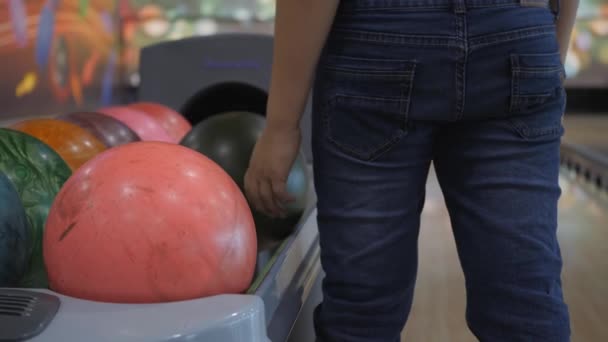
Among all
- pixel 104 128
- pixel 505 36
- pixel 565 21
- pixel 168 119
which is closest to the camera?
pixel 505 36

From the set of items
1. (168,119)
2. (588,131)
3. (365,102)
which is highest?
(365,102)

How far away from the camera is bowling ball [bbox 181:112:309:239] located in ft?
4.22

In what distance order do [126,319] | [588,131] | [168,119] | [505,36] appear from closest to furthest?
[126,319] → [505,36] → [168,119] → [588,131]

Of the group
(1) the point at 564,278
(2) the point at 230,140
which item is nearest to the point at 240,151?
(2) the point at 230,140

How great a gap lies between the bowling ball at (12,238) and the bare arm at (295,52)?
314mm

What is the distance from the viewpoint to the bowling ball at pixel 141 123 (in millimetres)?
1650

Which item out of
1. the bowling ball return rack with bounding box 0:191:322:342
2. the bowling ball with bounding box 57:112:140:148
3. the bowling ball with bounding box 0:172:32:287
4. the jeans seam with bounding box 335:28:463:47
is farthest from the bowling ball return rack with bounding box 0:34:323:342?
the bowling ball with bounding box 57:112:140:148

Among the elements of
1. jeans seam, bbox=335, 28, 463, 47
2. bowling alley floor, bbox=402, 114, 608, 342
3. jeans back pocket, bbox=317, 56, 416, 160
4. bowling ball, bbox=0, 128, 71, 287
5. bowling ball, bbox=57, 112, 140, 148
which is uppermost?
jeans seam, bbox=335, 28, 463, 47

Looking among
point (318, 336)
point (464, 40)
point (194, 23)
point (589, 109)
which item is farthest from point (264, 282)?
point (589, 109)

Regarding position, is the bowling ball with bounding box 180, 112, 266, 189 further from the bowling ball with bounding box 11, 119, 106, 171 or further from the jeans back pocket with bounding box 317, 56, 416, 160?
the jeans back pocket with bounding box 317, 56, 416, 160

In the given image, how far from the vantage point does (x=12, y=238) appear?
771mm

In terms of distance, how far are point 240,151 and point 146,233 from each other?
660 mm

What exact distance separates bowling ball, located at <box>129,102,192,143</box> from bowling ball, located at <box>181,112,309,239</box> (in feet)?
1.13

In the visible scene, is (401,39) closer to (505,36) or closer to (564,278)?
(505,36)
